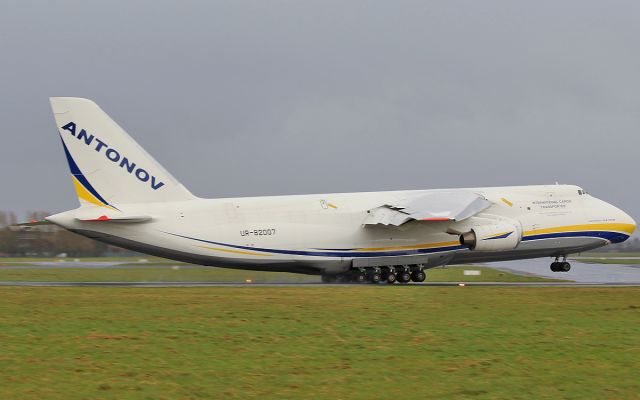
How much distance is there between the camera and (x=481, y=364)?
13211mm

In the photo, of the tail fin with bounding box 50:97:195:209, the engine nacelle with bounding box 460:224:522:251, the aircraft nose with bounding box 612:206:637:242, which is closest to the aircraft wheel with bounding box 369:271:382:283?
the engine nacelle with bounding box 460:224:522:251

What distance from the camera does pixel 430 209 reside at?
34.5m

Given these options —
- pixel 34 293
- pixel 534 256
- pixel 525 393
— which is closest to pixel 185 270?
pixel 34 293

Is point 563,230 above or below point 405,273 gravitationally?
above

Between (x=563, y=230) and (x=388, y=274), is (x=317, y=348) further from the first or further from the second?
(x=563, y=230)

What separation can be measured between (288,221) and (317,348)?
768 inches

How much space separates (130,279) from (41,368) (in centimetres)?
2521

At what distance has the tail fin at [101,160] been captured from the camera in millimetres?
32688

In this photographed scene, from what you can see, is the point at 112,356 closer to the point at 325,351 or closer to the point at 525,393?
the point at 325,351

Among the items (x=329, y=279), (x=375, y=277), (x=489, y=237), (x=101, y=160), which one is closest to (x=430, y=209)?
(x=489, y=237)

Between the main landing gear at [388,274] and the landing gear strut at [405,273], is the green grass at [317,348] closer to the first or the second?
the main landing gear at [388,274]

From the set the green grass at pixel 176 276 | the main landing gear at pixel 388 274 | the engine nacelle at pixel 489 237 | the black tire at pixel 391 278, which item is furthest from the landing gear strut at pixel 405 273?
the green grass at pixel 176 276

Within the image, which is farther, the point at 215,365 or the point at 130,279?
the point at 130,279

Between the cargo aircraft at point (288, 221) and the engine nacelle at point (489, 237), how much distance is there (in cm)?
4
